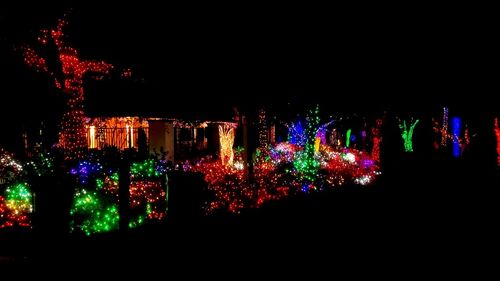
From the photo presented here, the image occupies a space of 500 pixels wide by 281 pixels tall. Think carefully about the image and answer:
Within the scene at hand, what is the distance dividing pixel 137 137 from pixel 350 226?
1370 centimetres

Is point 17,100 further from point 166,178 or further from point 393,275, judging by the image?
point 393,275

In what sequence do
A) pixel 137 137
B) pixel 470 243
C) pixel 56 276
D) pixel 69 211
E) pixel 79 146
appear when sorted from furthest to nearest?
pixel 137 137
pixel 79 146
pixel 470 243
pixel 69 211
pixel 56 276

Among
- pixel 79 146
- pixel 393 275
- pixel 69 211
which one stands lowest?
pixel 393 275

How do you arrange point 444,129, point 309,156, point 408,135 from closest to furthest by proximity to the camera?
point 309,156
point 444,129
point 408,135

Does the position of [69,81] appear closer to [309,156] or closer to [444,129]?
[309,156]

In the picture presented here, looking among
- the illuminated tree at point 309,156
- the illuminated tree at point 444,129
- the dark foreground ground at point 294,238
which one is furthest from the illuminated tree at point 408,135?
the dark foreground ground at point 294,238

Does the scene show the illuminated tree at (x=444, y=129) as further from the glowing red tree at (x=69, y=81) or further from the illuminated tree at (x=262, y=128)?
the glowing red tree at (x=69, y=81)

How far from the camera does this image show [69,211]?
18.6ft

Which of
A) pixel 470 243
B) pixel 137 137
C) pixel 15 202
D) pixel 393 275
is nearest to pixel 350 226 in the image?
pixel 470 243

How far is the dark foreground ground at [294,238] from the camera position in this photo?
5.46 m

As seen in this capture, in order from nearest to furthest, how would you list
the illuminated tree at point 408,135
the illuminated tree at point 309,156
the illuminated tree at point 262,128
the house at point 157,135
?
the illuminated tree at point 309,156, the illuminated tree at point 262,128, the house at point 157,135, the illuminated tree at point 408,135

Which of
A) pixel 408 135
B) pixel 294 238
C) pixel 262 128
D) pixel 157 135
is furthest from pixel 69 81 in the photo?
pixel 408 135

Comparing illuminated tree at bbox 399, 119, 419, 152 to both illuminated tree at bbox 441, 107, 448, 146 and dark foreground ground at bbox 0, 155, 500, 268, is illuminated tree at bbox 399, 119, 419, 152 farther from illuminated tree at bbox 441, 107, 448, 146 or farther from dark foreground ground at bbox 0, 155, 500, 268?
dark foreground ground at bbox 0, 155, 500, 268

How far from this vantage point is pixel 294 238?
6.55m
